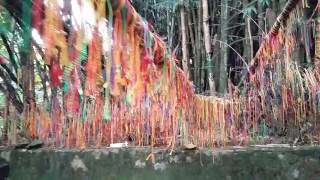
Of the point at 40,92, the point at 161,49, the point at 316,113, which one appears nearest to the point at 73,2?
the point at 161,49

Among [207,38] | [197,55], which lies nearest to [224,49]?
[207,38]

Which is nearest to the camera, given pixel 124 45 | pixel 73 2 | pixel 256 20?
pixel 73 2

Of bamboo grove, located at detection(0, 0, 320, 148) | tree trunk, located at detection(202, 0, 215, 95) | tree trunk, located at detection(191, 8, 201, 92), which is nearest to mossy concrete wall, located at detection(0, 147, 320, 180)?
bamboo grove, located at detection(0, 0, 320, 148)

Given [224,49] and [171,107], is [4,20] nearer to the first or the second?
[171,107]

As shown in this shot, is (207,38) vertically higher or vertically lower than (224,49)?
higher

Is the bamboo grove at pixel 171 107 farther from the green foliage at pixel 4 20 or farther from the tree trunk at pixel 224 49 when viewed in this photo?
the tree trunk at pixel 224 49

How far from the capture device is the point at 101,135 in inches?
129

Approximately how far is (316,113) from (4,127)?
2.34 meters

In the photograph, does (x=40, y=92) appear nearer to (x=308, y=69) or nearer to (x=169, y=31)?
(x=169, y=31)

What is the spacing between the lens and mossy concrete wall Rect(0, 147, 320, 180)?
2.97 m

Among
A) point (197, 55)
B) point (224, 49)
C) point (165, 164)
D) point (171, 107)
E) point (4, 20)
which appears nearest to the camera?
point (4, 20)

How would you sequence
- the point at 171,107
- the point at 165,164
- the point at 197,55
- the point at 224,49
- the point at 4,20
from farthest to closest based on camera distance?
the point at 197,55
the point at 224,49
the point at 165,164
the point at 171,107
the point at 4,20

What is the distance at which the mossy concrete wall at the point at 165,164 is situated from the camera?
2967 millimetres

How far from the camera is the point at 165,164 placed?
3.12 m
